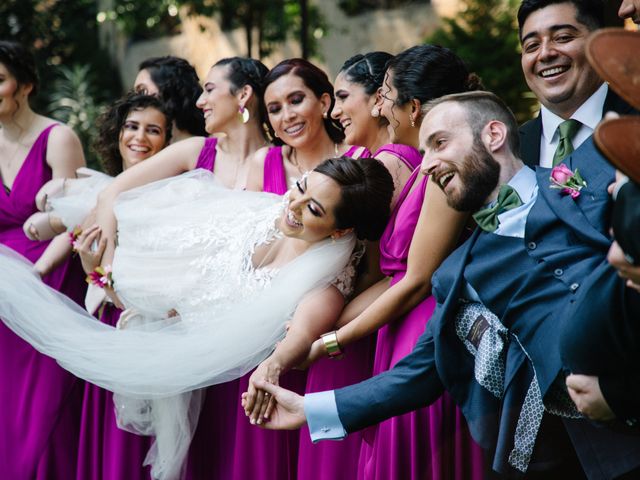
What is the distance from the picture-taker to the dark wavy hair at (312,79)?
12.8ft

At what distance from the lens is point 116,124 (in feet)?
15.4

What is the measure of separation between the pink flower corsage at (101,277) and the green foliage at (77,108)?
7.42 meters

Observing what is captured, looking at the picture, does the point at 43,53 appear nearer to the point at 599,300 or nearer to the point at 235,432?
the point at 235,432

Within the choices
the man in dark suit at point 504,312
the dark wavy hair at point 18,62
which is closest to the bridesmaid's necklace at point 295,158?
the man in dark suit at point 504,312

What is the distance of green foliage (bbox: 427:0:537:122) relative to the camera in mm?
9594

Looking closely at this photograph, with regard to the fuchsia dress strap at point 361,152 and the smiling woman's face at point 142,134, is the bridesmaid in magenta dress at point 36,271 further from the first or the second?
the fuchsia dress strap at point 361,152

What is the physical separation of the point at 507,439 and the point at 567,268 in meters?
0.52

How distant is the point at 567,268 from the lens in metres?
2.14

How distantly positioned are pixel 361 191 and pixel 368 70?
27.3 inches

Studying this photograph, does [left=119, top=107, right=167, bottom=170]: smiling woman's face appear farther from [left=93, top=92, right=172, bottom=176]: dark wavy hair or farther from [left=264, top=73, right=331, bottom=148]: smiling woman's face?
[left=264, top=73, right=331, bottom=148]: smiling woman's face

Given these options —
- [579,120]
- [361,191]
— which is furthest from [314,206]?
[579,120]

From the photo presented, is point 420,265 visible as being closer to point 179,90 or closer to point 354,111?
point 354,111

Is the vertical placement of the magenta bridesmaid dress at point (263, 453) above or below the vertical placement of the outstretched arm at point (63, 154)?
below

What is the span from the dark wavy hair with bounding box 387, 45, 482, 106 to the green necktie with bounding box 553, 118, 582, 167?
1.33 feet
